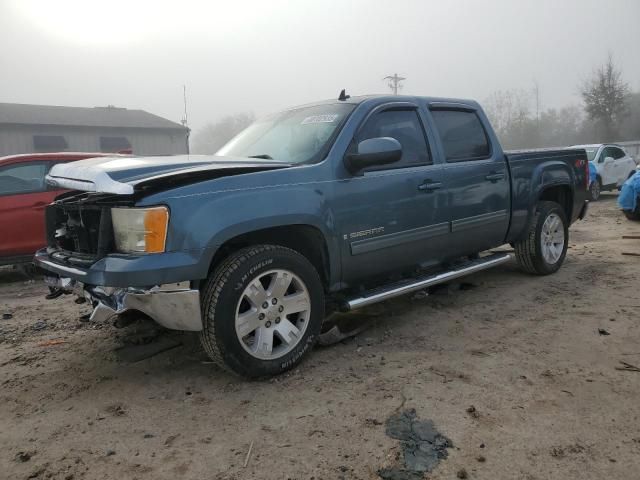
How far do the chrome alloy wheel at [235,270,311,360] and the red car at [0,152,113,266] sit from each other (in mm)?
4079

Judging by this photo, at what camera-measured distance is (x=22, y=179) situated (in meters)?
6.39

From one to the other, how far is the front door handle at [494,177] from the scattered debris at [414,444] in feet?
8.88

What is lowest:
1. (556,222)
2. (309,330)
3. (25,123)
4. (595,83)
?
(309,330)

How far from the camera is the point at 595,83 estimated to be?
42062 mm

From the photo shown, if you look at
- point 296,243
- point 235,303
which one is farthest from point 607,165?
point 235,303

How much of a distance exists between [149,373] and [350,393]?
1366 millimetres

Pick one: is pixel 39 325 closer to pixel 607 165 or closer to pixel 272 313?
pixel 272 313

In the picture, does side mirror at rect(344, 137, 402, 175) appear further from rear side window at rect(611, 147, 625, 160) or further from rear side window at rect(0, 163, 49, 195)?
rear side window at rect(611, 147, 625, 160)

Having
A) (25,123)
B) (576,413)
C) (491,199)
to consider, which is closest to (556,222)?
(491,199)

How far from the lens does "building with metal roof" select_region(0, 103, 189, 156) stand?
30172mm

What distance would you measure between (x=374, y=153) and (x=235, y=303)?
1385 mm

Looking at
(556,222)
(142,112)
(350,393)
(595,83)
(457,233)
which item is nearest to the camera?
(350,393)

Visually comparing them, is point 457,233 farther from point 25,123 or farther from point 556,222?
point 25,123

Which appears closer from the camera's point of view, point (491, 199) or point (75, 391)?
point (75, 391)
